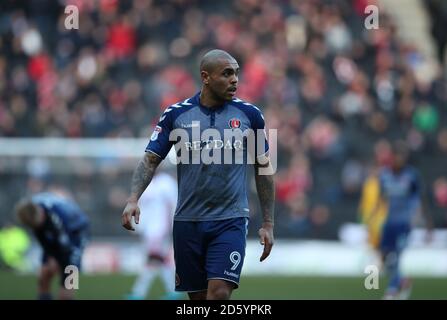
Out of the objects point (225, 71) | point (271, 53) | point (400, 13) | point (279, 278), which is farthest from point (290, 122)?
point (225, 71)

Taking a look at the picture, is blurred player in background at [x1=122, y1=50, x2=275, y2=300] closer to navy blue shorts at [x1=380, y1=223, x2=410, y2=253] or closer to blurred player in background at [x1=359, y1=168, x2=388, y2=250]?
navy blue shorts at [x1=380, y1=223, x2=410, y2=253]

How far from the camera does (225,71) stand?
959cm

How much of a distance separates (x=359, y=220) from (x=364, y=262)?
1.30 metres

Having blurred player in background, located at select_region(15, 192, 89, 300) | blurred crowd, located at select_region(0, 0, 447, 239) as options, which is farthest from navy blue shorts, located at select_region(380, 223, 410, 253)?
blurred crowd, located at select_region(0, 0, 447, 239)

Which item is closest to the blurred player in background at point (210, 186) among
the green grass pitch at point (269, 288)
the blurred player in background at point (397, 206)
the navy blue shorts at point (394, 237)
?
the green grass pitch at point (269, 288)

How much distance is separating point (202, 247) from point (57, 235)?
3.99 m

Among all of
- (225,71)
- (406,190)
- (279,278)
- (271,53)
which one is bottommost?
(279,278)

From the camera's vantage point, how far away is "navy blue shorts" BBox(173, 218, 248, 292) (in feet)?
31.0

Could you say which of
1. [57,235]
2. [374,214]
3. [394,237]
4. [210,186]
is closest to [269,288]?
[374,214]

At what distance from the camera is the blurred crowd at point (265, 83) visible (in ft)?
80.9

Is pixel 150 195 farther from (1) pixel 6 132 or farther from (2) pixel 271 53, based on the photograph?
(2) pixel 271 53

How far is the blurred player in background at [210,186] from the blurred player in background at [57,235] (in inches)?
142

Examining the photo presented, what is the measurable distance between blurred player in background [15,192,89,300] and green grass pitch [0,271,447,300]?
2116 millimetres

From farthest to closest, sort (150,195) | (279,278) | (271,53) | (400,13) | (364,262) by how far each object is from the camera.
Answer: (400,13)
(271,53)
(364,262)
(279,278)
(150,195)
